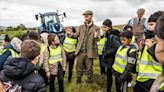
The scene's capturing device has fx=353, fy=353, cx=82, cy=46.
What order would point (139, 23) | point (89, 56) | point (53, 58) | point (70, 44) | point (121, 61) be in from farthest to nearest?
1. point (139, 23)
2. point (70, 44)
3. point (89, 56)
4. point (53, 58)
5. point (121, 61)

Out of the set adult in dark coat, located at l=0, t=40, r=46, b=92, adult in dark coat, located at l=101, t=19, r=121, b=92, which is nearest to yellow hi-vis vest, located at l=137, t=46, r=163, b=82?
adult in dark coat, located at l=0, t=40, r=46, b=92

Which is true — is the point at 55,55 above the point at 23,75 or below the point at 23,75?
below

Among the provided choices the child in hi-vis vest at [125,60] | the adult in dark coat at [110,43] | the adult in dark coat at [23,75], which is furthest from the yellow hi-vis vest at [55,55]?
the adult in dark coat at [23,75]

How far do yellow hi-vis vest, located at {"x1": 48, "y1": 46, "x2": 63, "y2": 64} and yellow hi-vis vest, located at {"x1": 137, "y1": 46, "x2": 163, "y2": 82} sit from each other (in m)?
3.66

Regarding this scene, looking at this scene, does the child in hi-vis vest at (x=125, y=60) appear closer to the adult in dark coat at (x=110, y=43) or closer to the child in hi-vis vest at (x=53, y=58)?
the adult in dark coat at (x=110, y=43)

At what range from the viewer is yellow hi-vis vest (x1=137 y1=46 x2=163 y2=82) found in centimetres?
565

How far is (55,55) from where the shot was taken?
362 inches

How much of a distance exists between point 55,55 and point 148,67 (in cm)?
387

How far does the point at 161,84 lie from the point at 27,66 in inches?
96.5

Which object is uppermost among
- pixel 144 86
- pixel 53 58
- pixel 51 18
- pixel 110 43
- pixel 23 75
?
pixel 23 75

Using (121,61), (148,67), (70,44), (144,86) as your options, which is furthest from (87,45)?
(148,67)

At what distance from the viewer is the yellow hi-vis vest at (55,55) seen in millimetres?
9103

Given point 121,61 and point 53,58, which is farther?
point 53,58

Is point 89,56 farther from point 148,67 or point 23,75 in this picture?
point 23,75
